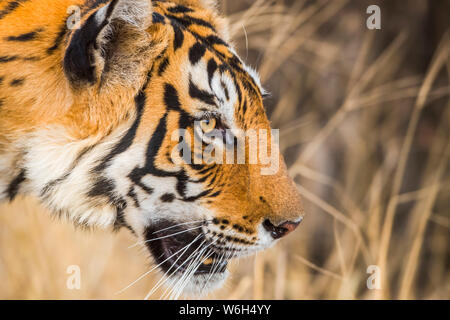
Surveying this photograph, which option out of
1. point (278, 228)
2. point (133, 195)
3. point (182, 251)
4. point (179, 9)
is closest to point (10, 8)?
point (179, 9)

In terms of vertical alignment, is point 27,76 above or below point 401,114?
above

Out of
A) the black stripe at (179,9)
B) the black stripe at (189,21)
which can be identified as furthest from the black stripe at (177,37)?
the black stripe at (179,9)

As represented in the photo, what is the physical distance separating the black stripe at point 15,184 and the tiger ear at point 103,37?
1.21 ft

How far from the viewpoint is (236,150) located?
84.8 inches

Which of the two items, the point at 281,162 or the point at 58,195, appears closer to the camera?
the point at 58,195

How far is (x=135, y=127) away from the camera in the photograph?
2.05m

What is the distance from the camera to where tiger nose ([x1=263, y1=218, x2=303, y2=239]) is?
7.02 ft

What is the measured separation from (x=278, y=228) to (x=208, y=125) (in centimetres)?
47

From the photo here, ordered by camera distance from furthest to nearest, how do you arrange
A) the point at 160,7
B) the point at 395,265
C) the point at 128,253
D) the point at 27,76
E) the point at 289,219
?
1. the point at 395,265
2. the point at 128,253
3. the point at 160,7
4. the point at 289,219
5. the point at 27,76

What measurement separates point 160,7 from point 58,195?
0.87 m

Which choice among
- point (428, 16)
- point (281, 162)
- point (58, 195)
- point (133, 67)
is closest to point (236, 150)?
point (281, 162)

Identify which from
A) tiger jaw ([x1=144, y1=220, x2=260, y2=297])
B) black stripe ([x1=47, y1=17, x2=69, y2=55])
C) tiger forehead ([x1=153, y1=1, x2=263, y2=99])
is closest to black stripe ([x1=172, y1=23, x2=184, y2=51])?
tiger forehead ([x1=153, y1=1, x2=263, y2=99])

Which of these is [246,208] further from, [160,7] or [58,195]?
[160,7]

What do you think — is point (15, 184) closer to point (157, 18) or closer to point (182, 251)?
point (182, 251)
